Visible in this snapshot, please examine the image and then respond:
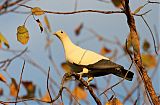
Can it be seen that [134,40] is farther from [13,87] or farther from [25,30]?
[13,87]

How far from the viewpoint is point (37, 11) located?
1.21 meters

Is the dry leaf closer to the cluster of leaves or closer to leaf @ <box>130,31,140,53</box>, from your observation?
leaf @ <box>130,31,140,53</box>

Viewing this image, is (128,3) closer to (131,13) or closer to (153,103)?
(131,13)

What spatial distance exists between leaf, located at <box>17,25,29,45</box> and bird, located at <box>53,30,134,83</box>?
9.8 inches

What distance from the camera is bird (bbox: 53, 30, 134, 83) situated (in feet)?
4.30

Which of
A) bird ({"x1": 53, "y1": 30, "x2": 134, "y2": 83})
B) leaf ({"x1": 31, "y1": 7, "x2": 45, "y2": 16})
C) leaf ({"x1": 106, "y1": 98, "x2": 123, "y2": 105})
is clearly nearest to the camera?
leaf ({"x1": 106, "y1": 98, "x2": 123, "y2": 105})

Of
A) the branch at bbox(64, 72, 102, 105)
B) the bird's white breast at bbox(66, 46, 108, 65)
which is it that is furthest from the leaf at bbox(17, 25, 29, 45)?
the bird's white breast at bbox(66, 46, 108, 65)

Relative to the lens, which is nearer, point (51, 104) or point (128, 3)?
point (51, 104)

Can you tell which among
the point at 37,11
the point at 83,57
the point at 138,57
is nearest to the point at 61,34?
the point at 83,57

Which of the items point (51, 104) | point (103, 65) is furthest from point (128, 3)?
point (51, 104)

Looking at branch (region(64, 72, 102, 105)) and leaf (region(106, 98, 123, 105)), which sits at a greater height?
branch (region(64, 72, 102, 105))

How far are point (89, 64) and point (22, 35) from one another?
307mm

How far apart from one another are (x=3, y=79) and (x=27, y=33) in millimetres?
193

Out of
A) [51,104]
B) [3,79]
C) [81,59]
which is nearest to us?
[51,104]
